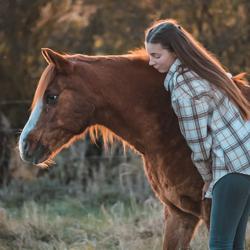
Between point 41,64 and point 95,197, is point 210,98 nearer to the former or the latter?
point 95,197

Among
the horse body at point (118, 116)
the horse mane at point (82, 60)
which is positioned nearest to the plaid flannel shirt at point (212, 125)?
the horse body at point (118, 116)

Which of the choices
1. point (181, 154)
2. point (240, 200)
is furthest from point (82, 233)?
point (240, 200)

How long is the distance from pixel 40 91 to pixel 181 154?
Result: 980mm

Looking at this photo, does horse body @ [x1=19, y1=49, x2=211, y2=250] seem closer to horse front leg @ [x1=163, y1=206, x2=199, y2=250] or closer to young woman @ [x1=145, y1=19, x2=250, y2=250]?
horse front leg @ [x1=163, y1=206, x2=199, y2=250]

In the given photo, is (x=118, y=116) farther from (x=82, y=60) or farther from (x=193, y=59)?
(x=193, y=59)

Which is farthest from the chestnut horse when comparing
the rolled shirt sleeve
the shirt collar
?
the rolled shirt sleeve

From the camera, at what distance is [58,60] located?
4406mm

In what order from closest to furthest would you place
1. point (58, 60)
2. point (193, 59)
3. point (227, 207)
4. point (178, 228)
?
point (227, 207)
point (193, 59)
point (58, 60)
point (178, 228)

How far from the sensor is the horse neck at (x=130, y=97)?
177 inches

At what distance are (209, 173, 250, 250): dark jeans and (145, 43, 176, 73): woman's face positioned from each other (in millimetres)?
766

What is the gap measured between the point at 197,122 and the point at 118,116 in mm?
738

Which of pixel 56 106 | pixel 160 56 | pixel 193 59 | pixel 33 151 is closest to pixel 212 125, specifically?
pixel 193 59

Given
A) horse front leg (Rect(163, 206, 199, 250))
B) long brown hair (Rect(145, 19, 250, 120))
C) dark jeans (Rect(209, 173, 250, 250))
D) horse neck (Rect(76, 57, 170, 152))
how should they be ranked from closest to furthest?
dark jeans (Rect(209, 173, 250, 250)) < long brown hair (Rect(145, 19, 250, 120)) < horse neck (Rect(76, 57, 170, 152)) < horse front leg (Rect(163, 206, 199, 250))

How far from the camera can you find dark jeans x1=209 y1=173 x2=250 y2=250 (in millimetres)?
3904
